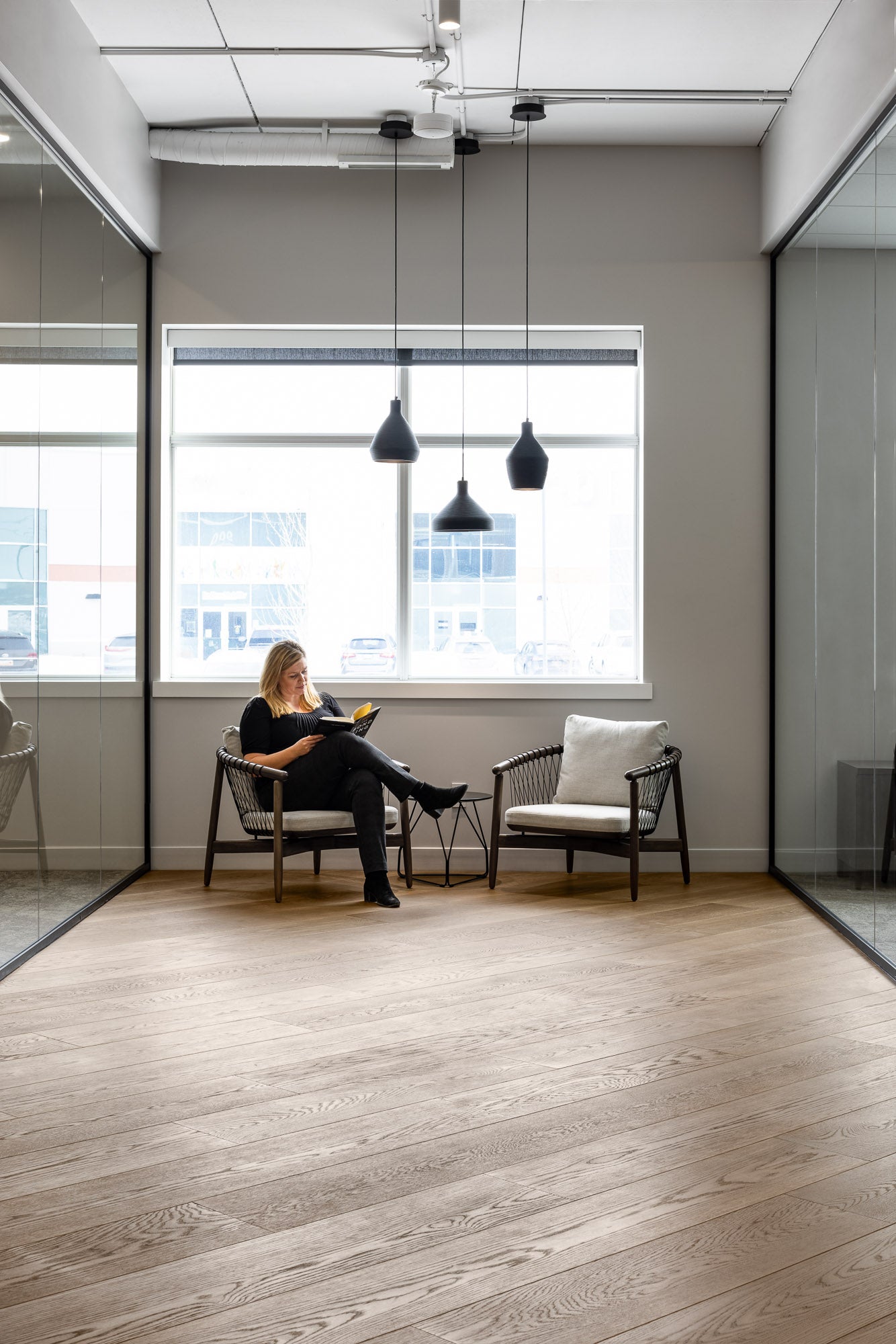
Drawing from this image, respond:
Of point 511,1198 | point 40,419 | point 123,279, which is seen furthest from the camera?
point 123,279

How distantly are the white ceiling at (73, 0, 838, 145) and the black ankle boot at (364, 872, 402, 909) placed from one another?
369 cm

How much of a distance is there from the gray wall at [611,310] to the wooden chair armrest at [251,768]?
0.73 m

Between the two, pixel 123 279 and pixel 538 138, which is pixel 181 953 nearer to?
pixel 123 279

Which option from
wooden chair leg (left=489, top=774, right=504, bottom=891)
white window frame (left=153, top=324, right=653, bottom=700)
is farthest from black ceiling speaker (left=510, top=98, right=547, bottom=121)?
wooden chair leg (left=489, top=774, right=504, bottom=891)

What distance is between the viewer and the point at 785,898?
5797mm

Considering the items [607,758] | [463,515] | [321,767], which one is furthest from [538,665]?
[321,767]

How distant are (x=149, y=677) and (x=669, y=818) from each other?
113 inches

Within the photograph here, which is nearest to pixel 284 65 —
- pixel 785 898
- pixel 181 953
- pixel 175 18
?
pixel 175 18

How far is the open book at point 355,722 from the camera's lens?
19.4 ft

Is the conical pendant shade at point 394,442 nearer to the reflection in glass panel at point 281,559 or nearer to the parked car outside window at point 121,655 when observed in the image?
Result: the reflection in glass panel at point 281,559

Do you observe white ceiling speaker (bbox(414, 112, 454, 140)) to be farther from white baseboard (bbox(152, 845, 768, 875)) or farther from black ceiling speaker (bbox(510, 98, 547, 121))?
white baseboard (bbox(152, 845, 768, 875))

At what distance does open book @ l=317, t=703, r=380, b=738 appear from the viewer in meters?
5.91

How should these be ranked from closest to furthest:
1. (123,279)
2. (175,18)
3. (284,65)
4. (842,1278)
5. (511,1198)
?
(842,1278)
(511,1198)
(175,18)
(284,65)
(123,279)

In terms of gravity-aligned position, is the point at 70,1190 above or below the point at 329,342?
below
